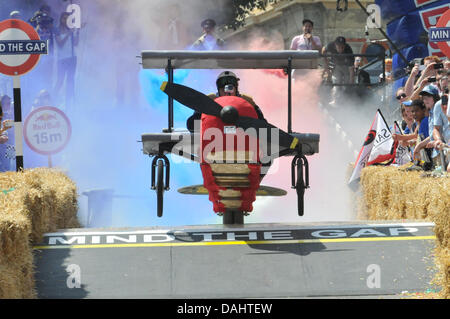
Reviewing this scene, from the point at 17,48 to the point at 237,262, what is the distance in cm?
523

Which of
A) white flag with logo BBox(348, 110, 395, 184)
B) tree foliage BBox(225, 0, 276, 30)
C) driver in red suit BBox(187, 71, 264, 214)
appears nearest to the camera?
driver in red suit BBox(187, 71, 264, 214)

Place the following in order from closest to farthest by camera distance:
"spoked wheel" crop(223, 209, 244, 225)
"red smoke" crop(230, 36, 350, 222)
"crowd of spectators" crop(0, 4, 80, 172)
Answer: "spoked wheel" crop(223, 209, 244, 225) → "red smoke" crop(230, 36, 350, 222) → "crowd of spectators" crop(0, 4, 80, 172)

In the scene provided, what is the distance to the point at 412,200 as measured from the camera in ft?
31.6

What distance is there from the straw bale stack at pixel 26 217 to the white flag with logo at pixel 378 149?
174 inches

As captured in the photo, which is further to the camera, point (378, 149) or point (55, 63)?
point (55, 63)

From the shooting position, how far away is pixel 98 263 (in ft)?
25.6

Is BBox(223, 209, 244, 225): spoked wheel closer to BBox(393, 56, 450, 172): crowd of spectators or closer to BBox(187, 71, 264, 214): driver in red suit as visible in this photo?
BBox(187, 71, 264, 214): driver in red suit

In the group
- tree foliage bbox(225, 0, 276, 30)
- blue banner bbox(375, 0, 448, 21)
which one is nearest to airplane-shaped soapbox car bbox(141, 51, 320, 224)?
blue banner bbox(375, 0, 448, 21)

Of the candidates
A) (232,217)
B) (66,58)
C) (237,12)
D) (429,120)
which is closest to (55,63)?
(66,58)

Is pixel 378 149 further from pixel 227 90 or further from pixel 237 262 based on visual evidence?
pixel 237 262

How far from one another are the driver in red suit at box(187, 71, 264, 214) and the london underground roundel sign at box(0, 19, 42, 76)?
3.35 m

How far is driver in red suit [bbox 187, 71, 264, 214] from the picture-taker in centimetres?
898
